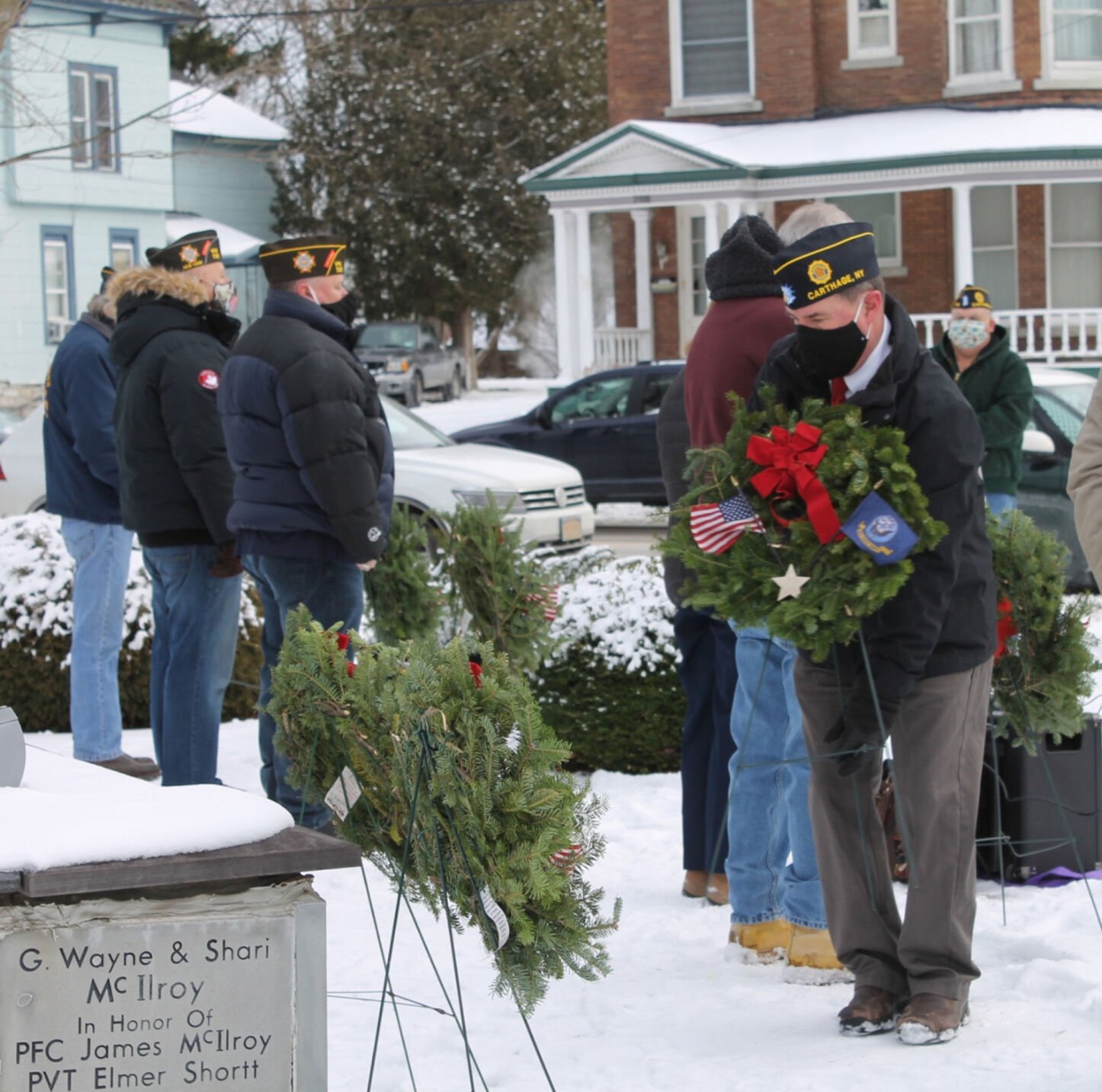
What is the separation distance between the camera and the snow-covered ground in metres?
4.06

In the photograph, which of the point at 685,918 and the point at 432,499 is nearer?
the point at 685,918

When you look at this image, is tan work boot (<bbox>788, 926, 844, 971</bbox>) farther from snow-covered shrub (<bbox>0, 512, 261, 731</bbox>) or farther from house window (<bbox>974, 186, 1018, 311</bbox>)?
house window (<bbox>974, 186, 1018, 311</bbox>)

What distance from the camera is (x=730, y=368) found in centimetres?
492

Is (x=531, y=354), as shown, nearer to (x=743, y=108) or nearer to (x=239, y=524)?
(x=743, y=108)

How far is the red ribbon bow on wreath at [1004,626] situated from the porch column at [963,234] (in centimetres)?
2045

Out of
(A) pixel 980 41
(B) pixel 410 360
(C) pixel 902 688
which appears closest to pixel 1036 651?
(C) pixel 902 688

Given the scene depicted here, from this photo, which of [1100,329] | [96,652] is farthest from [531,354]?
[96,652]

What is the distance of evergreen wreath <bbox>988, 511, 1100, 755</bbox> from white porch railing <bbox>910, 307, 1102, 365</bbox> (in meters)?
18.3

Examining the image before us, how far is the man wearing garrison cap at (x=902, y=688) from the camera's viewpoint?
4.18 meters

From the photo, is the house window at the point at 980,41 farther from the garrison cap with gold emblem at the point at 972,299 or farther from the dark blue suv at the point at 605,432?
the garrison cap with gold emblem at the point at 972,299

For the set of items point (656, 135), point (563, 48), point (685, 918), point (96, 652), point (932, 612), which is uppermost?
point (563, 48)

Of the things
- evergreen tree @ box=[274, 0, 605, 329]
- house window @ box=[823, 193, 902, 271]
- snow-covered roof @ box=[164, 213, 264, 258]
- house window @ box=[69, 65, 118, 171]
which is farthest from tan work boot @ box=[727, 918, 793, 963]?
evergreen tree @ box=[274, 0, 605, 329]

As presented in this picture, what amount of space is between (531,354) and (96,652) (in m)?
40.1

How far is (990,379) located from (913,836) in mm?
4975
